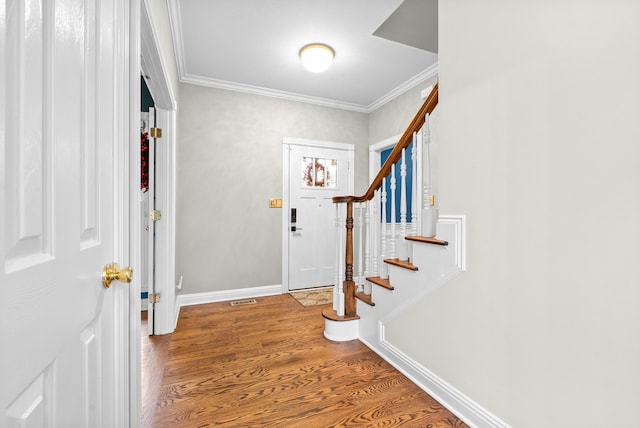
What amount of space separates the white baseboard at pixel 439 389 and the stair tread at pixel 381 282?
30 centimetres

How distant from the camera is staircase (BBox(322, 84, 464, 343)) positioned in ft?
5.42

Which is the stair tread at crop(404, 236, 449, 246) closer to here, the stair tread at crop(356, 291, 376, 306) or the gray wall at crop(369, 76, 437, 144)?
the stair tread at crop(356, 291, 376, 306)

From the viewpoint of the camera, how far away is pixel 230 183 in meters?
3.50

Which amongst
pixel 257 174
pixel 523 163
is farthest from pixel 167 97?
pixel 523 163

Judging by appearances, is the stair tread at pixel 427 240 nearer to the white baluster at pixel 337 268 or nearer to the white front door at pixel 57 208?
the white baluster at pixel 337 268

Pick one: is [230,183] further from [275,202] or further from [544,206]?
[544,206]

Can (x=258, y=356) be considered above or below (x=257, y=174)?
below

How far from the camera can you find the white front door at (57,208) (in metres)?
0.47

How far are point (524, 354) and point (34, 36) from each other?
5.92 ft

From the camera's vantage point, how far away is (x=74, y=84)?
683 mm

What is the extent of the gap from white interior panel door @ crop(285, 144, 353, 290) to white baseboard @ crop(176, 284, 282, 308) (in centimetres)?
28

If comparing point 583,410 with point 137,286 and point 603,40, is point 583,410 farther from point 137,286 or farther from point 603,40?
point 137,286

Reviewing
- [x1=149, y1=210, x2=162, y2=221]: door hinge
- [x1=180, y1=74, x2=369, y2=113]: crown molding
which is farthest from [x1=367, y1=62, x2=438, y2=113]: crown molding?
[x1=149, y1=210, x2=162, y2=221]: door hinge

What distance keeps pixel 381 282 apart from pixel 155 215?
73.8 inches
